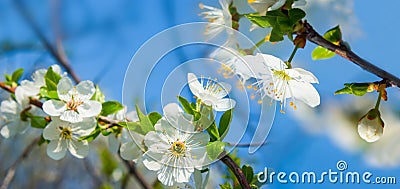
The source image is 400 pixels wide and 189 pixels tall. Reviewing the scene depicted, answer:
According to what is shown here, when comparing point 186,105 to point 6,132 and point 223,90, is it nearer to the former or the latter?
point 223,90

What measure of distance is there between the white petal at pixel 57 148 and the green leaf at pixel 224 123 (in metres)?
0.23

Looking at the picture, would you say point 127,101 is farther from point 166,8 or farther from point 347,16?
point 166,8

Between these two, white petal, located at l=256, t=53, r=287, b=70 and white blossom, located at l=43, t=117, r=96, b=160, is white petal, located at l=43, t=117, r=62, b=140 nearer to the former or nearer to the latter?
white blossom, located at l=43, t=117, r=96, b=160

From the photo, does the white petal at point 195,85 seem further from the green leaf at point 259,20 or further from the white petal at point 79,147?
the white petal at point 79,147

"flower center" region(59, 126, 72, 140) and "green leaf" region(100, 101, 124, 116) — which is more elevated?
"green leaf" region(100, 101, 124, 116)

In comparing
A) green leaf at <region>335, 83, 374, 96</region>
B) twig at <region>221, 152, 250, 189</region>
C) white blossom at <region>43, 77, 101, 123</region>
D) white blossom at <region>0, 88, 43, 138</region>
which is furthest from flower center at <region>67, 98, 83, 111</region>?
green leaf at <region>335, 83, 374, 96</region>

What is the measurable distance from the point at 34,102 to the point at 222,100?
31cm

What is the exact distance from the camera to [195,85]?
50cm

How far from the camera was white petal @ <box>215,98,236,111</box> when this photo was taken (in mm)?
489

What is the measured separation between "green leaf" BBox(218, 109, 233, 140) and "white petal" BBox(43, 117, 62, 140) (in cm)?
22

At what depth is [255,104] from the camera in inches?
21.8

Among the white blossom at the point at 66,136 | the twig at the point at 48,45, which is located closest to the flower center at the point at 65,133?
the white blossom at the point at 66,136

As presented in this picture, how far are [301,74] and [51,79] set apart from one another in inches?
13.6

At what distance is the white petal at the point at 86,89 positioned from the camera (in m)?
0.61
